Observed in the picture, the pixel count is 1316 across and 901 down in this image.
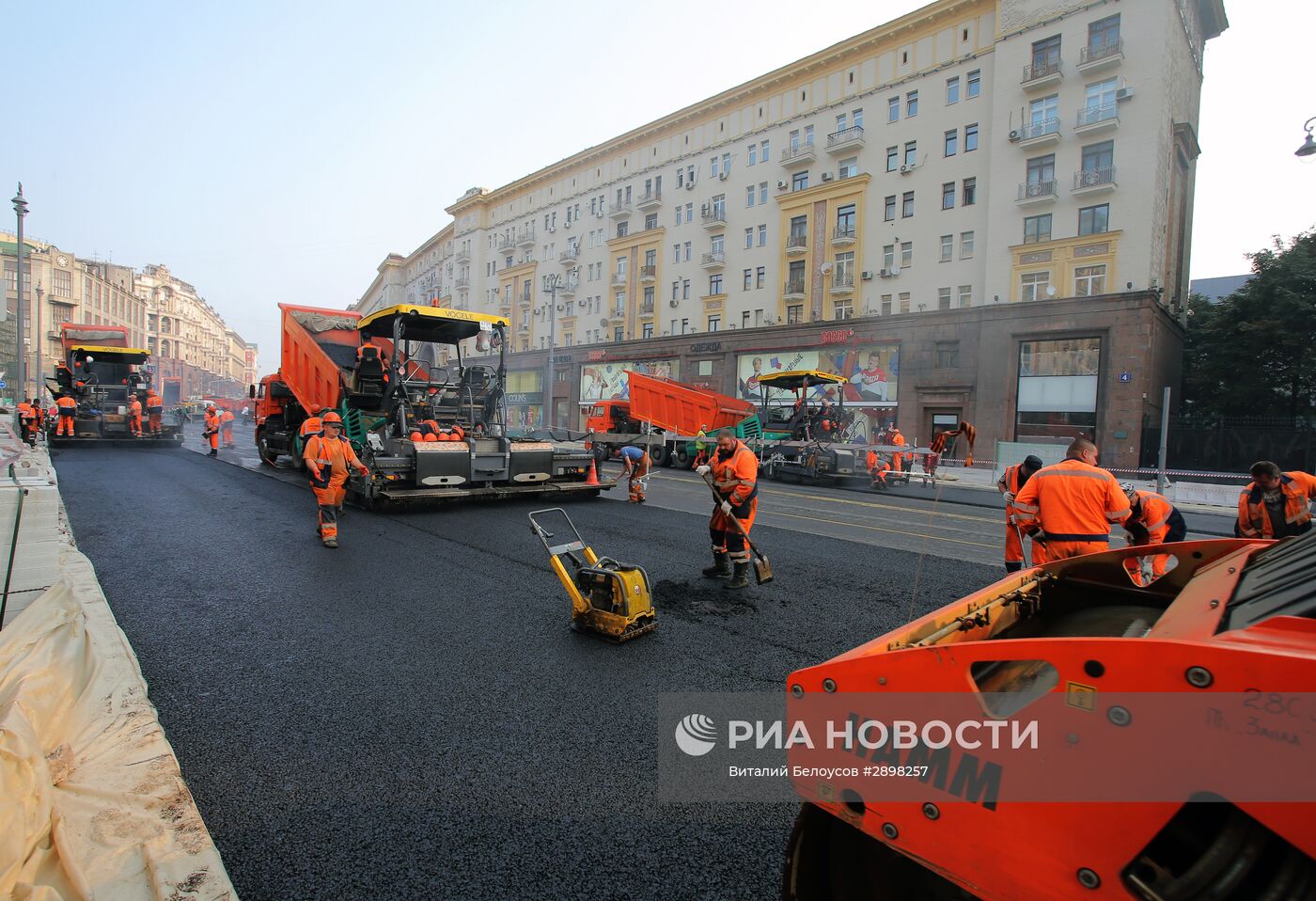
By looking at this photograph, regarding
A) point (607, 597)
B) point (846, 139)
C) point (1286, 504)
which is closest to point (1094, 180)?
point (846, 139)

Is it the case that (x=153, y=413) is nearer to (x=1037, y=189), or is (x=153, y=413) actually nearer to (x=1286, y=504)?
(x=1286, y=504)

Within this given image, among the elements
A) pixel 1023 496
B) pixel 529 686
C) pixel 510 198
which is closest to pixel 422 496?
pixel 529 686

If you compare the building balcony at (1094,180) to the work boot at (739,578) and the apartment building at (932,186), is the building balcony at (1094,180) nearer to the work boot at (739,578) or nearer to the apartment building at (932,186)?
the apartment building at (932,186)

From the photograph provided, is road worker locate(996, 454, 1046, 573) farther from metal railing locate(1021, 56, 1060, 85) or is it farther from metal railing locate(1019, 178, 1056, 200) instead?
metal railing locate(1021, 56, 1060, 85)

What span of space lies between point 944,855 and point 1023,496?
12.9 feet

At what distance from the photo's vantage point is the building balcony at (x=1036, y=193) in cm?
2561

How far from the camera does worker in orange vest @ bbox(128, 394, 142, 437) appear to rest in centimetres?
1955

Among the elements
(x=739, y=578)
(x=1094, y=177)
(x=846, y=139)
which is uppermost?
(x=846, y=139)

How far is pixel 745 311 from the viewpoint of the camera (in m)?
36.3

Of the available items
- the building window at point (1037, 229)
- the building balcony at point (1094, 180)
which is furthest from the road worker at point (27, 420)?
the building balcony at point (1094, 180)

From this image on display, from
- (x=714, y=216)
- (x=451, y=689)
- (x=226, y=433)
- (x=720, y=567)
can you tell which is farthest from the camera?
(x=714, y=216)

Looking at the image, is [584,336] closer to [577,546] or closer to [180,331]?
[577,546]

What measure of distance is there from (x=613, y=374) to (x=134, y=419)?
2692 centimetres

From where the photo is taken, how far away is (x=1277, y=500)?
19.1ft
